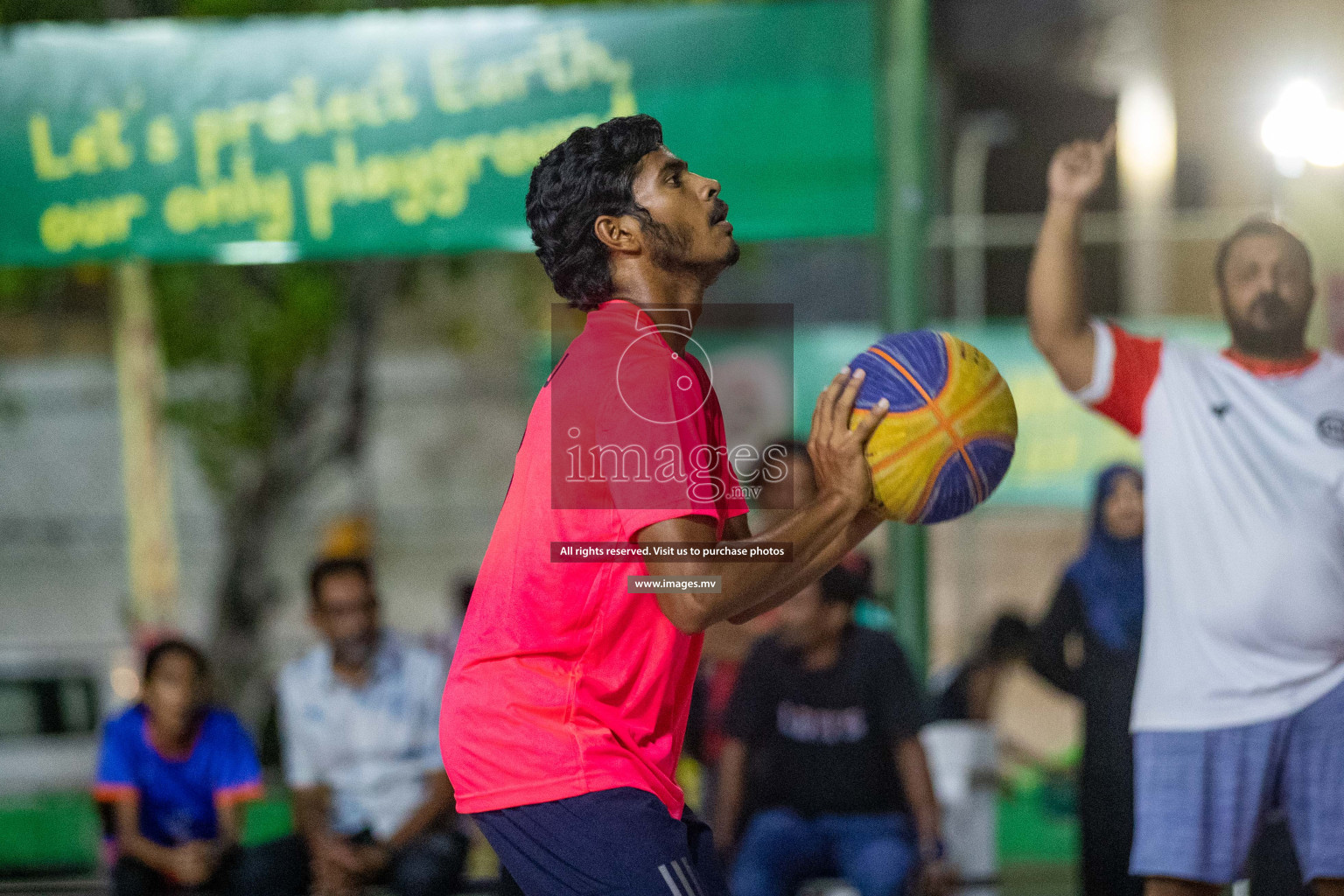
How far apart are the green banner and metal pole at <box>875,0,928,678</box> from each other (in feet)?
0.37

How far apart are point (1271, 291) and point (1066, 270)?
0.49 metres

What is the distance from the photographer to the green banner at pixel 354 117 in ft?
16.2

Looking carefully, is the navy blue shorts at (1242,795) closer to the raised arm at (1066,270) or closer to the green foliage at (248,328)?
the raised arm at (1066,270)

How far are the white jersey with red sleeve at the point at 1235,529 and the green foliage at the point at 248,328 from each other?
23.9 feet

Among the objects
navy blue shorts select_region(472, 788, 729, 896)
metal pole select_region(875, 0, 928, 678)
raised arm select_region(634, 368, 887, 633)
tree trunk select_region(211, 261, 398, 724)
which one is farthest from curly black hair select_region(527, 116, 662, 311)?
tree trunk select_region(211, 261, 398, 724)

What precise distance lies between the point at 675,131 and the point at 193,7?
351cm

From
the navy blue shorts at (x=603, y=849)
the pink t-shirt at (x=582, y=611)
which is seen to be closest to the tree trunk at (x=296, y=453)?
the pink t-shirt at (x=582, y=611)

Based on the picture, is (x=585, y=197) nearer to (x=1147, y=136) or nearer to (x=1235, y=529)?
(x=1235, y=529)

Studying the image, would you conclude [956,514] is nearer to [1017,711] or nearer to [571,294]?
[571,294]

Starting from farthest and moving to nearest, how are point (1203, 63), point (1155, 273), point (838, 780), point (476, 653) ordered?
point (1155, 273), point (1203, 63), point (838, 780), point (476, 653)

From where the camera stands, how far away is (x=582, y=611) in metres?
2.18

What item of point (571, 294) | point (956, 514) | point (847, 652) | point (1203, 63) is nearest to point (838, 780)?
point (847, 652)

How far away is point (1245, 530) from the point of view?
3.15 meters

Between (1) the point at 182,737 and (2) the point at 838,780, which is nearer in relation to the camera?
(2) the point at 838,780
